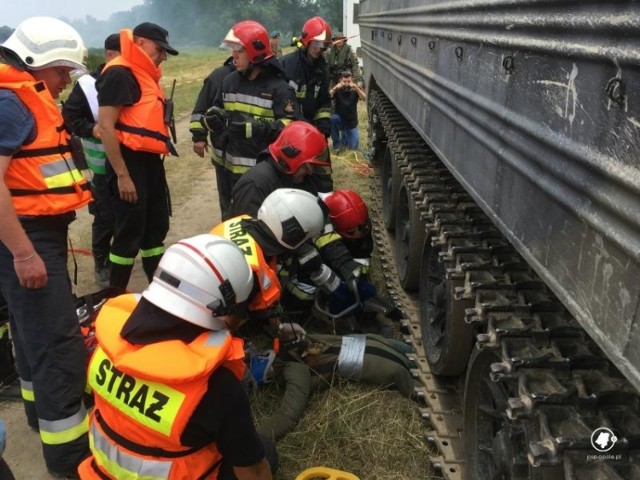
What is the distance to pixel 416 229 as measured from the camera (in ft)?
14.4

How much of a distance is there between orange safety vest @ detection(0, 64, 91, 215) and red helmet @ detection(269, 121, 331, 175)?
1.55m

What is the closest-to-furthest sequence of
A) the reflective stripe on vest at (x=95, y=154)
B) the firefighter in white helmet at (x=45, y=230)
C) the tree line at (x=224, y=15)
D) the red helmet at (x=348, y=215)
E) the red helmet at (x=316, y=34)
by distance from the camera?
the firefighter in white helmet at (x=45, y=230) < the red helmet at (x=348, y=215) < the reflective stripe on vest at (x=95, y=154) < the red helmet at (x=316, y=34) < the tree line at (x=224, y=15)

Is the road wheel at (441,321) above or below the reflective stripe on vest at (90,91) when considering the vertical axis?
below

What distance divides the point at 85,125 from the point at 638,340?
5105 mm

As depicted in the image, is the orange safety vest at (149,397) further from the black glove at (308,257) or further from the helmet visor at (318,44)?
the helmet visor at (318,44)

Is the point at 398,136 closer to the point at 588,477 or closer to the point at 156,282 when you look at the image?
the point at 156,282

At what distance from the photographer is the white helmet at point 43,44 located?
306cm

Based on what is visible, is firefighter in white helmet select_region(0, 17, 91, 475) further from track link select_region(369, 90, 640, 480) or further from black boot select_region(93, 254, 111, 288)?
black boot select_region(93, 254, 111, 288)

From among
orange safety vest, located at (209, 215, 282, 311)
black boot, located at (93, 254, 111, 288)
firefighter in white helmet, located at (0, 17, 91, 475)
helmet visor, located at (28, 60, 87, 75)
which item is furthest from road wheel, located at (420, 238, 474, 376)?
black boot, located at (93, 254, 111, 288)

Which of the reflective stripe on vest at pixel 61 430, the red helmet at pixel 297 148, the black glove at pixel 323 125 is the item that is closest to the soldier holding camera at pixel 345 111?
the black glove at pixel 323 125

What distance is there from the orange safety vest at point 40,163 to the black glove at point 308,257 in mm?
1445

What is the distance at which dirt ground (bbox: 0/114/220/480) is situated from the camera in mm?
3525

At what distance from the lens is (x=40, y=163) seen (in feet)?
9.96

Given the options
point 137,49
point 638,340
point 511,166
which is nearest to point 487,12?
point 511,166
